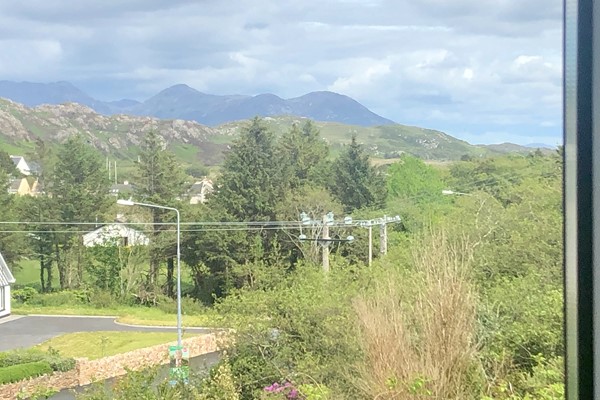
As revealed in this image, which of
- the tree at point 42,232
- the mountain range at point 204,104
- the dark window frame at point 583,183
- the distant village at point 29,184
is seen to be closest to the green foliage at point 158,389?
the tree at point 42,232

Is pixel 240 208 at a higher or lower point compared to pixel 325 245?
higher

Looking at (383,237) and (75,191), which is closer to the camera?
(75,191)

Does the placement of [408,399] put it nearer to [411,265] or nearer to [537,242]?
[411,265]

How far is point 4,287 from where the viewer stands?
76.9 inches

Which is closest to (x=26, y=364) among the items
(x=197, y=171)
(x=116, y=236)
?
(x=116, y=236)

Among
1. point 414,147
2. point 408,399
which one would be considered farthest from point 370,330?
point 414,147

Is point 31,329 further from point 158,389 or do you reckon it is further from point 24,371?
point 158,389

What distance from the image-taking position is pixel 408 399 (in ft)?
5.51

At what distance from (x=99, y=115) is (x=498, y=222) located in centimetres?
126

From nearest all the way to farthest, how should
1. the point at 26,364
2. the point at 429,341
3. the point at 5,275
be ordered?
the point at 429,341
the point at 5,275
the point at 26,364

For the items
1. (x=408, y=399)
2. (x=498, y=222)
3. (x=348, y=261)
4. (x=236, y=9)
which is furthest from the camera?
(x=348, y=261)

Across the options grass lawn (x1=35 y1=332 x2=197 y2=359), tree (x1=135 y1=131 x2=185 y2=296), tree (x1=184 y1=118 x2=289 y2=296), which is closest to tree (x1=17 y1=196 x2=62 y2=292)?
grass lawn (x1=35 y1=332 x2=197 y2=359)

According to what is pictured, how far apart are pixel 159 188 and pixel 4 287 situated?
0.62 m

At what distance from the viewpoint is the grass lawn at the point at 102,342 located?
2135 mm
